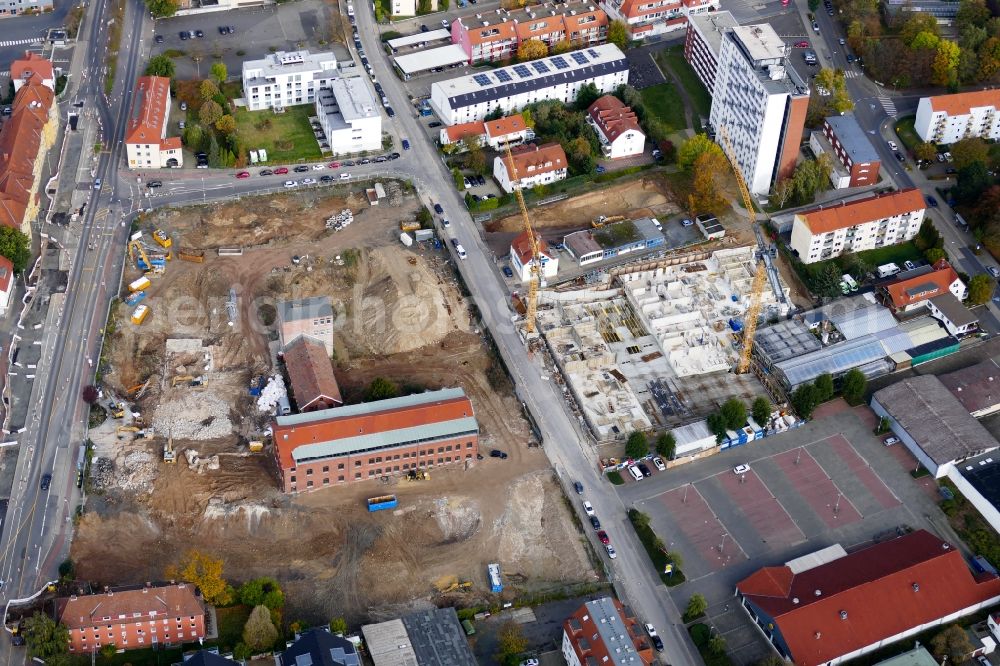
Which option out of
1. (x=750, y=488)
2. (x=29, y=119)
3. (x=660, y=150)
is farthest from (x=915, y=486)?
(x=29, y=119)

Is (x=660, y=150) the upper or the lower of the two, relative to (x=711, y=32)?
lower

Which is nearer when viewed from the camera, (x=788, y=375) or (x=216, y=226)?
(x=788, y=375)

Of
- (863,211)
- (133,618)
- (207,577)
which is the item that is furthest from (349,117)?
(133,618)

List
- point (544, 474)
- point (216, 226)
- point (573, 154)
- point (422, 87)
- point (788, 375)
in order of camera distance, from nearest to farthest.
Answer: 1. point (544, 474)
2. point (788, 375)
3. point (216, 226)
4. point (573, 154)
5. point (422, 87)

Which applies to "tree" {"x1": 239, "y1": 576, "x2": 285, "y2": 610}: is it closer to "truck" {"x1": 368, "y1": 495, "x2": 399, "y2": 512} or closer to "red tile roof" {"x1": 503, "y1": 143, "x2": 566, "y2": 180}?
"truck" {"x1": 368, "y1": 495, "x2": 399, "y2": 512}

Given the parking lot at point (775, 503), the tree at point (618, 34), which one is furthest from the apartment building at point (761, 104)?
the parking lot at point (775, 503)

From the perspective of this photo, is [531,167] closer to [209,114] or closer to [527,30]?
[527,30]

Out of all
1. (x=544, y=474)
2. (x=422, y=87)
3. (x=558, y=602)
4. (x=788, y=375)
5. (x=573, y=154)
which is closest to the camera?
(x=558, y=602)

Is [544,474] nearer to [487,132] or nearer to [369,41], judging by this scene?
[487,132]

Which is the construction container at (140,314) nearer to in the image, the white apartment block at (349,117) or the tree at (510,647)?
the white apartment block at (349,117)
